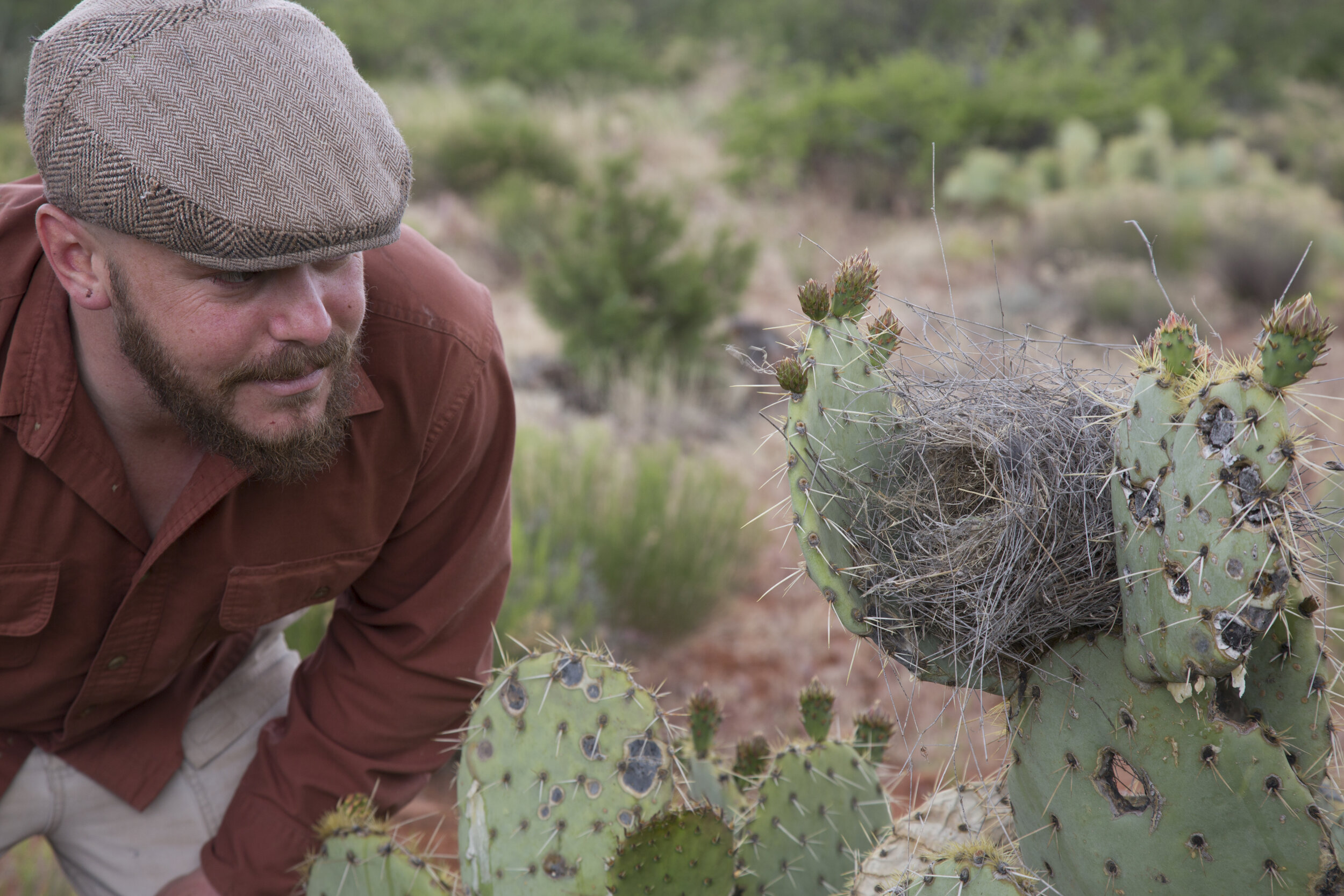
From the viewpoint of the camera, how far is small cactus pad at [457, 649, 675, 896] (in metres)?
1.60

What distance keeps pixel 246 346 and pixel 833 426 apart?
0.86 m

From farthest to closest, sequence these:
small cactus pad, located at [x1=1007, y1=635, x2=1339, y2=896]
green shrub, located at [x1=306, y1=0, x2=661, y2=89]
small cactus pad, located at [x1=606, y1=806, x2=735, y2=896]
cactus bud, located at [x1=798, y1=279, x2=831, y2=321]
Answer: green shrub, located at [x1=306, y1=0, x2=661, y2=89], small cactus pad, located at [x1=606, y1=806, x2=735, y2=896], cactus bud, located at [x1=798, y1=279, x2=831, y2=321], small cactus pad, located at [x1=1007, y1=635, x2=1339, y2=896]

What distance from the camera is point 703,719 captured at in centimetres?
207

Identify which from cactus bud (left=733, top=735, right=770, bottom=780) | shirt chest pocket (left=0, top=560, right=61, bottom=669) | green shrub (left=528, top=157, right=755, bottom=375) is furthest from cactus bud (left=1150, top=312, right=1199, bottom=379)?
green shrub (left=528, top=157, right=755, bottom=375)

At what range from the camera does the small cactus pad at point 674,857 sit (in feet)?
4.88

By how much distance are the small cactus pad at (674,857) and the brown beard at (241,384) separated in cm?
79

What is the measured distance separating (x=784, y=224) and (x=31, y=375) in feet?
31.4

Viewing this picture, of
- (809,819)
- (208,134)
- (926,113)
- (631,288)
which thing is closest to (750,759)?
(809,819)

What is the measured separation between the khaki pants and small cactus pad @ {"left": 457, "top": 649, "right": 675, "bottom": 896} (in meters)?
1.09

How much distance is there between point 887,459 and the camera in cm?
140

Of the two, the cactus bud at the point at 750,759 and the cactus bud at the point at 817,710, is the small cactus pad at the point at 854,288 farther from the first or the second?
the cactus bud at the point at 750,759

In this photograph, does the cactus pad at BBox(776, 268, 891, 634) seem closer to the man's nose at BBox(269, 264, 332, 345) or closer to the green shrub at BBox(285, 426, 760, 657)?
the man's nose at BBox(269, 264, 332, 345)

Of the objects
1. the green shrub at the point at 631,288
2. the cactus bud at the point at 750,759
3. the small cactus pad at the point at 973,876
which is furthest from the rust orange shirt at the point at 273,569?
the green shrub at the point at 631,288

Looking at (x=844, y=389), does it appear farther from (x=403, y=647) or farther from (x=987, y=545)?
(x=403, y=647)
